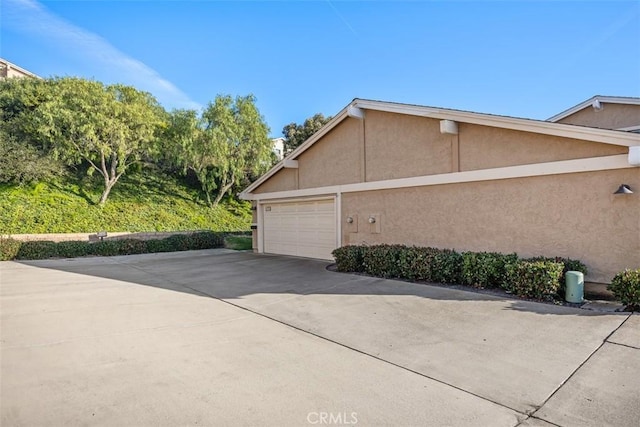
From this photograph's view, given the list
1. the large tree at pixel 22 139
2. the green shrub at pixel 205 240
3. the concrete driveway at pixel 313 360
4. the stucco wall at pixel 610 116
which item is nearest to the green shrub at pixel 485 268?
the concrete driveway at pixel 313 360

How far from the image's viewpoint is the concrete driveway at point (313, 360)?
2.95m

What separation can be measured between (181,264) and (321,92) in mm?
10232

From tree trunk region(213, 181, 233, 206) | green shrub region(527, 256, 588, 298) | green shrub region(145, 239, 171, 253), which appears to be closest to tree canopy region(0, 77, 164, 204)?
tree trunk region(213, 181, 233, 206)

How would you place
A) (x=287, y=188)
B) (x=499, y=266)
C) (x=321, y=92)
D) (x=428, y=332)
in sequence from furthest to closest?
(x=321, y=92) → (x=287, y=188) → (x=499, y=266) → (x=428, y=332)

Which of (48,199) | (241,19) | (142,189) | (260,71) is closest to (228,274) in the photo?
(241,19)

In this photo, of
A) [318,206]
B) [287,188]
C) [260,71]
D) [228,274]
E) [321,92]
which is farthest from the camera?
[321,92]

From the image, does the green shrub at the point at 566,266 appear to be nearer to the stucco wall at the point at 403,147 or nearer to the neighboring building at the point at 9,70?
the stucco wall at the point at 403,147

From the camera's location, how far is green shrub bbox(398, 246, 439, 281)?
26.5 feet

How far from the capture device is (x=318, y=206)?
12.7m

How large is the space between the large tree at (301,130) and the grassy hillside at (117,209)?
8.55 meters

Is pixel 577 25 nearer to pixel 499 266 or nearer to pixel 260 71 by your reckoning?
pixel 499 266

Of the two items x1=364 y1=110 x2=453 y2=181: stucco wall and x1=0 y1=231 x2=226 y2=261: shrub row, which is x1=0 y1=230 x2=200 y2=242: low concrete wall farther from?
x1=364 y1=110 x2=453 y2=181: stucco wall

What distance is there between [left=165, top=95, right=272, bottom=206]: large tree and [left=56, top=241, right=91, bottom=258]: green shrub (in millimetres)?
8731

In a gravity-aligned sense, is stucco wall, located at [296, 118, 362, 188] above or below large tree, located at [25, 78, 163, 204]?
below
